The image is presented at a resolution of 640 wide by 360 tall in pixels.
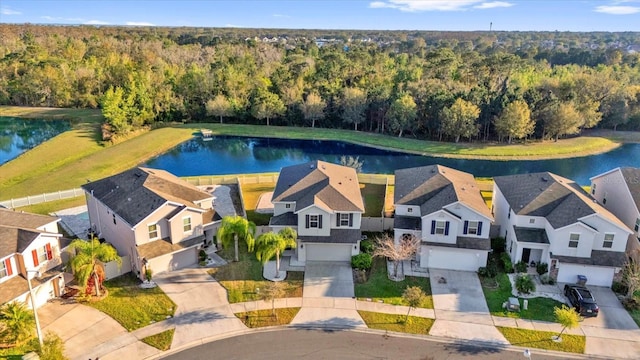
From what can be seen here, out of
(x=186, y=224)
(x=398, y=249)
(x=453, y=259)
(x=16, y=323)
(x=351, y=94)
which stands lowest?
(x=453, y=259)

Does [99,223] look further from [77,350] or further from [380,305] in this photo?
[380,305]

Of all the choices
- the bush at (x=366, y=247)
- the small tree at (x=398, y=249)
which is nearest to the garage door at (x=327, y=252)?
the bush at (x=366, y=247)

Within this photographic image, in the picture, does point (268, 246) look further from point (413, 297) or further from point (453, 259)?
point (453, 259)

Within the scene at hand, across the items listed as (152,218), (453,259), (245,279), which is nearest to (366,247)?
(453,259)

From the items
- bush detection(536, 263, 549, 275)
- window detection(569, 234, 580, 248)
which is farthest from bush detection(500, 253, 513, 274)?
Answer: window detection(569, 234, 580, 248)

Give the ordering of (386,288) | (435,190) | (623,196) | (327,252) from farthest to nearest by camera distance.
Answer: (435,190)
(623,196)
(327,252)
(386,288)
